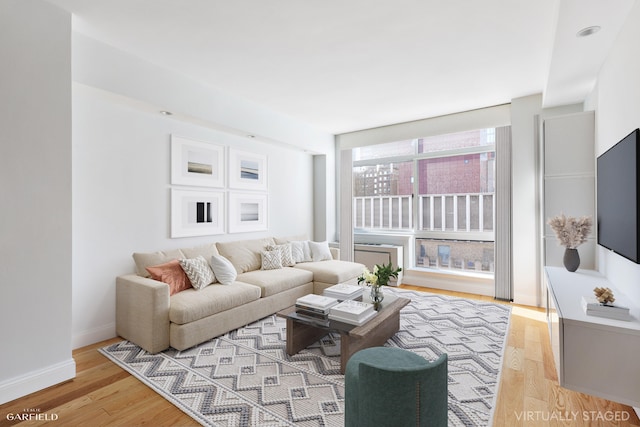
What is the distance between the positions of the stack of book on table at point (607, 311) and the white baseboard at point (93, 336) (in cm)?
398

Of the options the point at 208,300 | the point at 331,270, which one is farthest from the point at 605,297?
the point at 208,300

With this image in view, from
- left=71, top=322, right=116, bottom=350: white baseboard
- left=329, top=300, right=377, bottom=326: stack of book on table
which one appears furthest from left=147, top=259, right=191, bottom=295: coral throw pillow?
left=329, top=300, right=377, bottom=326: stack of book on table

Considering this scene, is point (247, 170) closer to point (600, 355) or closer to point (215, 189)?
point (215, 189)

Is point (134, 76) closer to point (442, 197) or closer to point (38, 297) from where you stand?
point (38, 297)

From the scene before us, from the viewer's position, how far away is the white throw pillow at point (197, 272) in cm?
319

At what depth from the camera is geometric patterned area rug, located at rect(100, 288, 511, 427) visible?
1.92m

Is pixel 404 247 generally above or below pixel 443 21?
below

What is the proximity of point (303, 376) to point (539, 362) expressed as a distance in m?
1.92

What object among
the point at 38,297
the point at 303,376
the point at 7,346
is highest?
the point at 38,297

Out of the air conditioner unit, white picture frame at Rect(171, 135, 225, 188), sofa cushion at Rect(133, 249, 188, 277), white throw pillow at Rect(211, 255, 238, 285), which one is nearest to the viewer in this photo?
sofa cushion at Rect(133, 249, 188, 277)

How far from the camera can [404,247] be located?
5.25m

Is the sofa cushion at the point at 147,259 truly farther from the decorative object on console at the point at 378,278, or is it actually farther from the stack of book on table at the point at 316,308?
the decorative object on console at the point at 378,278

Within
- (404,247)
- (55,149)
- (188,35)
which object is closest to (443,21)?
(188,35)

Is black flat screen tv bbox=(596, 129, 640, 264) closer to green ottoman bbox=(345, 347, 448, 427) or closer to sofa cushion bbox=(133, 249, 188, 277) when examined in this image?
green ottoman bbox=(345, 347, 448, 427)
